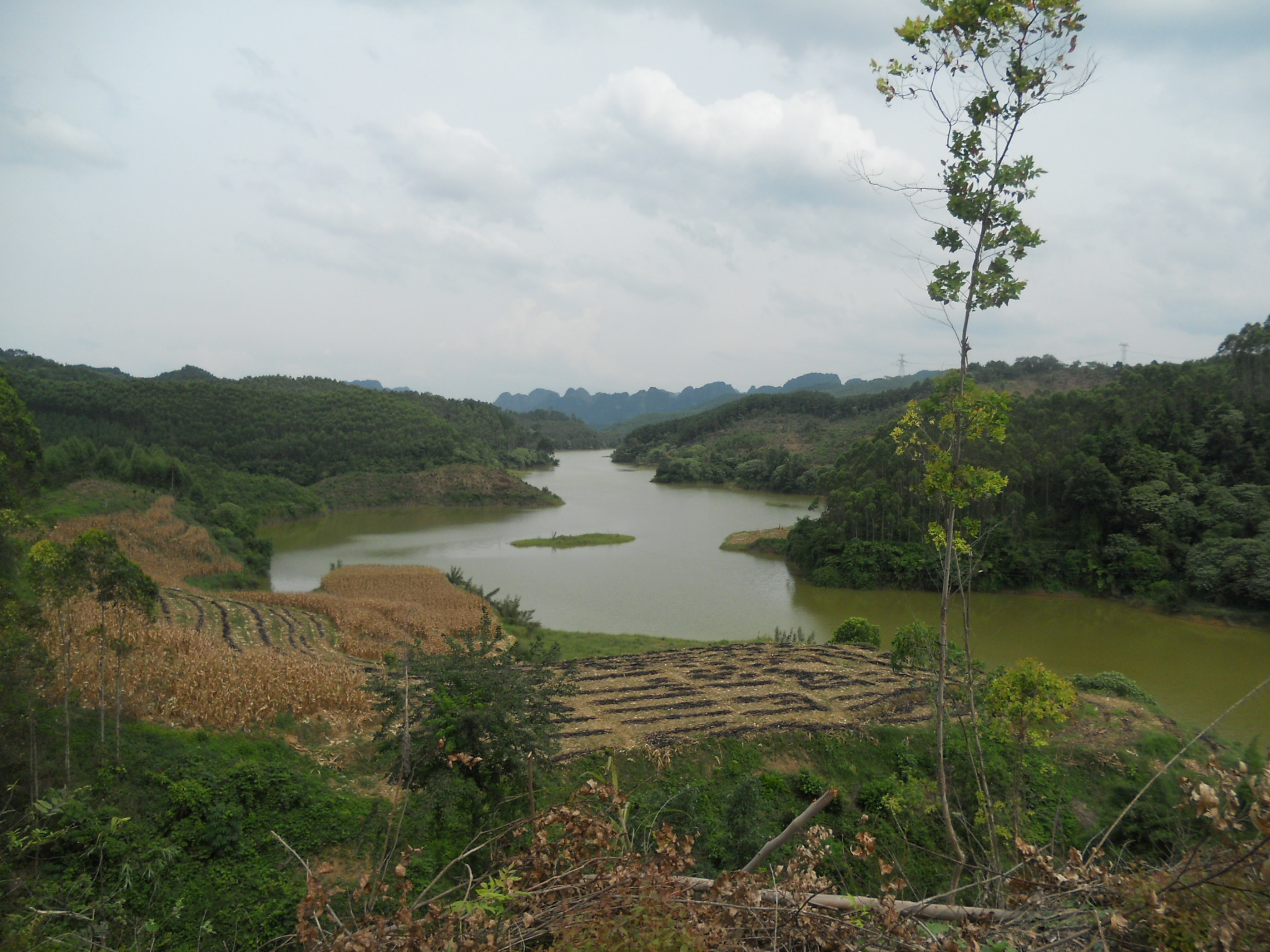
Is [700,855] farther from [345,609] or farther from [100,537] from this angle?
[345,609]

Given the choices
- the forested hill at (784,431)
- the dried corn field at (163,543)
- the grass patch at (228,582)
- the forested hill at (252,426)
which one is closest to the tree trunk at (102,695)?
the dried corn field at (163,543)

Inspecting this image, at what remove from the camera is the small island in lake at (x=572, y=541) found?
33.1 meters

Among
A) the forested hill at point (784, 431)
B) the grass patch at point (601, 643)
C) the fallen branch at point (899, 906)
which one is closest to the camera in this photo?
the fallen branch at point (899, 906)

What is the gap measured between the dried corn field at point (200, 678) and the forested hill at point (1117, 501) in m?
17.8

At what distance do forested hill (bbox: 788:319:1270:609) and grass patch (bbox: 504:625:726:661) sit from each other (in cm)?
Answer: 986

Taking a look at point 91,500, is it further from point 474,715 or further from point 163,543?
point 474,715

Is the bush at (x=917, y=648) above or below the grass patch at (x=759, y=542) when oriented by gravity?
above

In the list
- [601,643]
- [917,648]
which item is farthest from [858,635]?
[917,648]

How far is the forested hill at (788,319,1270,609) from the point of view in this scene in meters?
21.4

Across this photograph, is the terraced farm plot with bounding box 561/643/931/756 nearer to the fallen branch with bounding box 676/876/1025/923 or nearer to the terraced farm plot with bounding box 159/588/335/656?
the terraced farm plot with bounding box 159/588/335/656

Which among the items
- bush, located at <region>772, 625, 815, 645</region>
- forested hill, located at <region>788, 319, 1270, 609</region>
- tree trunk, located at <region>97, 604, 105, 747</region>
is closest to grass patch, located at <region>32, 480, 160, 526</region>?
tree trunk, located at <region>97, 604, 105, 747</region>

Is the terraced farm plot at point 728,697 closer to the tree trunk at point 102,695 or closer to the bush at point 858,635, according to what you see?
the bush at point 858,635

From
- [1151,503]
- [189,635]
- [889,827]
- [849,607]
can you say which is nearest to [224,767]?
[189,635]

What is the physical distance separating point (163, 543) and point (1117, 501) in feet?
110
